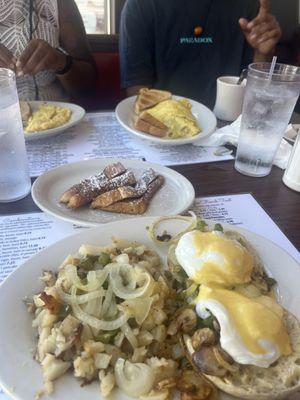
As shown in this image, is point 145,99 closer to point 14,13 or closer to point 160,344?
point 14,13

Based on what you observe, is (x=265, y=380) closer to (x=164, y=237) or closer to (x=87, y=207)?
(x=164, y=237)

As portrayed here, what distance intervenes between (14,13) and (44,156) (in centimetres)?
94

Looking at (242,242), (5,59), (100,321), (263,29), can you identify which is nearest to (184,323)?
(100,321)

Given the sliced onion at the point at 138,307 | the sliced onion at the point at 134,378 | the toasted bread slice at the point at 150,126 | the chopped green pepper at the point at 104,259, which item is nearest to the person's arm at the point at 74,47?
the toasted bread slice at the point at 150,126

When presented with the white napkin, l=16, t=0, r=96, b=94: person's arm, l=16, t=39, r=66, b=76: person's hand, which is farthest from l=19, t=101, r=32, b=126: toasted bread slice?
the white napkin

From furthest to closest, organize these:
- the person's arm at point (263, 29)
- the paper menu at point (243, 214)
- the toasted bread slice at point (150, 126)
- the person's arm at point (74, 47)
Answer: the person's arm at point (74, 47) → the person's arm at point (263, 29) → the toasted bread slice at point (150, 126) → the paper menu at point (243, 214)

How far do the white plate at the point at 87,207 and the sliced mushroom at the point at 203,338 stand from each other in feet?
1.18

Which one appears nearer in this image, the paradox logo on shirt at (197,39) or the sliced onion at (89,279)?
the sliced onion at (89,279)

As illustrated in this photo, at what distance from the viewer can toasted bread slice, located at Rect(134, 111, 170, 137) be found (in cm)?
138

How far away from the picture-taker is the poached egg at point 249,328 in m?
0.56

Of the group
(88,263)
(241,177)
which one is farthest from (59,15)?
(88,263)

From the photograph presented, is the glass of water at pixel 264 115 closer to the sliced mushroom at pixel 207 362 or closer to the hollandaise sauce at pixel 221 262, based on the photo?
the hollandaise sauce at pixel 221 262

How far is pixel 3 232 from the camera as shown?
883 millimetres

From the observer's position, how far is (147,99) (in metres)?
1.60
